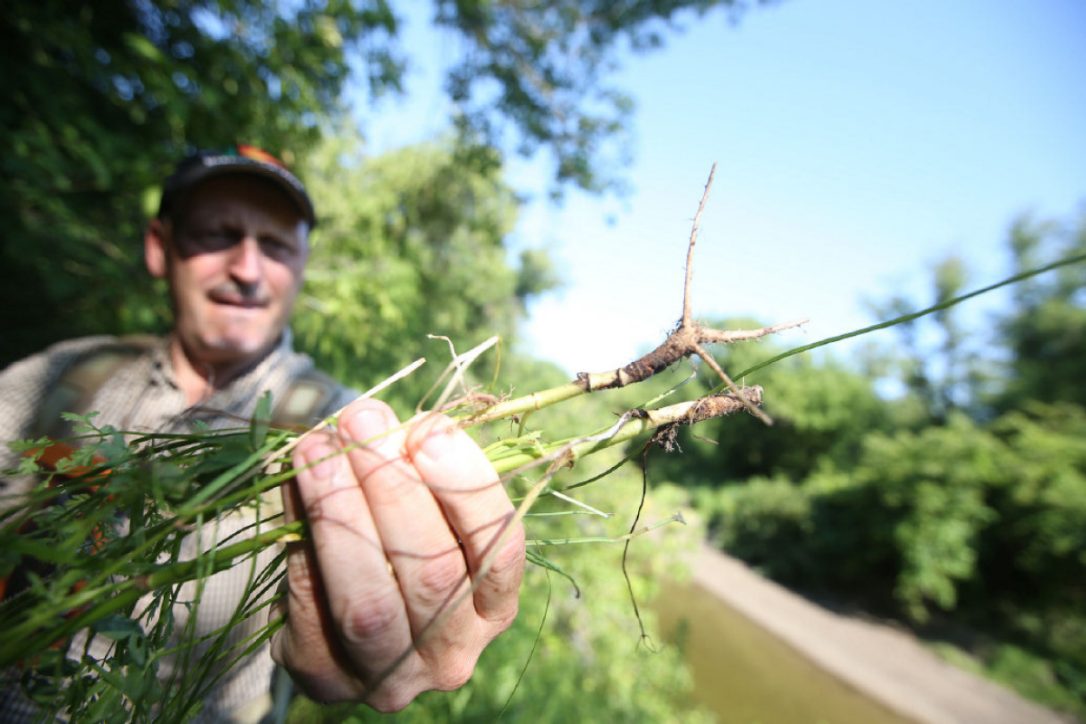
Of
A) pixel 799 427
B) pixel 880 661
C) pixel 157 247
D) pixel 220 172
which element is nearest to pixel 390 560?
pixel 220 172

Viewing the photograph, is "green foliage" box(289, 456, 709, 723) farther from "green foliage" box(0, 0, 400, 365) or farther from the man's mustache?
"green foliage" box(0, 0, 400, 365)

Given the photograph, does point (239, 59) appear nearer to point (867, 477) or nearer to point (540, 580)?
point (540, 580)

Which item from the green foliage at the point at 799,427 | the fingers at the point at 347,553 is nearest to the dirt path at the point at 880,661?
the green foliage at the point at 799,427

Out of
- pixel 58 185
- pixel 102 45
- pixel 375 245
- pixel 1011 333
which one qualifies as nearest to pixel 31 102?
pixel 102 45

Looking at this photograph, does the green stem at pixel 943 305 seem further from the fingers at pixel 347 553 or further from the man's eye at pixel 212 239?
the man's eye at pixel 212 239

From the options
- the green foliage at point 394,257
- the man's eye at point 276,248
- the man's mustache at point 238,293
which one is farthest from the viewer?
the green foliage at point 394,257

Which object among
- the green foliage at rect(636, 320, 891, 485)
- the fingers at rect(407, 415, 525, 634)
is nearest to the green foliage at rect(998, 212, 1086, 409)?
the green foliage at rect(636, 320, 891, 485)

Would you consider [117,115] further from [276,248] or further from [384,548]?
[384,548]
